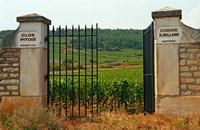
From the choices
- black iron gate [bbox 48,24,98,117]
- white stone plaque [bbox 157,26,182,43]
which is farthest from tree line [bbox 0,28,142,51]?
white stone plaque [bbox 157,26,182,43]

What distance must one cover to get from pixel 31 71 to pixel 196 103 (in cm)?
449

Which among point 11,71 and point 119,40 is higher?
point 119,40

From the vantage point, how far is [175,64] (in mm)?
8930

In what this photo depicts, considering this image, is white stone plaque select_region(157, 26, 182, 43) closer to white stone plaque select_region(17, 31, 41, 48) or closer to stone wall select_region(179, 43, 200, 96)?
stone wall select_region(179, 43, 200, 96)

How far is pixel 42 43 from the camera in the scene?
31.5 feet

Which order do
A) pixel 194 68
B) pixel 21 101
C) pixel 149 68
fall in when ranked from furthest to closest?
pixel 149 68
pixel 21 101
pixel 194 68

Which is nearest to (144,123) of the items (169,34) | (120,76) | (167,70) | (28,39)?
(167,70)

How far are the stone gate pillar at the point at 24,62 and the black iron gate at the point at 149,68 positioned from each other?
298cm

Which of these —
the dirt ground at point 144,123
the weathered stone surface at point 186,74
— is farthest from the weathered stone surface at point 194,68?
the dirt ground at point 144,123

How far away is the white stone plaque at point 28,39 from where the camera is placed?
9547mm

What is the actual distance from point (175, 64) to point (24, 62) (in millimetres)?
4103

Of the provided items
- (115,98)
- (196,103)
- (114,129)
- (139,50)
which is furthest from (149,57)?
(139,50)

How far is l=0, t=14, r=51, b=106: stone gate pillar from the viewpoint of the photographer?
9531 millimetres

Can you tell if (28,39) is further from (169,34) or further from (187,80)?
(187,80)
